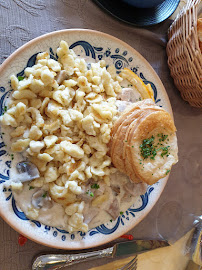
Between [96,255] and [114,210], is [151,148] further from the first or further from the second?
[96,255]

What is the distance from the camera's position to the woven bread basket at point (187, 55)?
5.56ft

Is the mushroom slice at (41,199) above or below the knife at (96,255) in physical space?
above

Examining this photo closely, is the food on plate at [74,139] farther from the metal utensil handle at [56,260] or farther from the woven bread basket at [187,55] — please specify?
the woven bread basket at [187,55]

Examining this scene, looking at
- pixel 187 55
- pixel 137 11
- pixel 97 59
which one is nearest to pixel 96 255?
pixel 97 59

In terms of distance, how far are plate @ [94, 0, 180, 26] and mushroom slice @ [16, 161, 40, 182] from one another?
113 centimetres

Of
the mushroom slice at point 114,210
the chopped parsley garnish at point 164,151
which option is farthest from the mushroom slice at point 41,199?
the chopped parsley garnish at point 164,151

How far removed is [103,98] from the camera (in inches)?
65.3

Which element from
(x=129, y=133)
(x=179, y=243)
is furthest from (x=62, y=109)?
(x=179, y=243)

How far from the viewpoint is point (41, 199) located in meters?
1.49

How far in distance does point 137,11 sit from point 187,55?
506 millimetres

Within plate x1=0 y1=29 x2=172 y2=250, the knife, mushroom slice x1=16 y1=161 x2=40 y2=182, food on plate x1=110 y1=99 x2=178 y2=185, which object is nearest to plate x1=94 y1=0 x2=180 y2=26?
plate x1=0 y1=29 x2=172 y2=250

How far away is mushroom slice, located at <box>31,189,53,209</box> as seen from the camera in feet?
4.83

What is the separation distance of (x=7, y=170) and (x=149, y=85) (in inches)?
40.6

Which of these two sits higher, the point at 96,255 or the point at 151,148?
the point at 151,148
